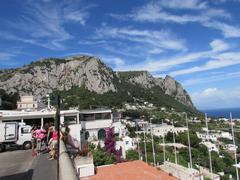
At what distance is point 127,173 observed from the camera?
20703mm

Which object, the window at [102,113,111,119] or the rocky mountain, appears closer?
the window at [102,113,111,119]

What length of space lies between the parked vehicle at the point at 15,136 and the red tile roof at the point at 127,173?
492cm

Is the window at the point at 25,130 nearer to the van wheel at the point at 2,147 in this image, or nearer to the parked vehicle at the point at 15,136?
the parked vehicle at the point at 15,136

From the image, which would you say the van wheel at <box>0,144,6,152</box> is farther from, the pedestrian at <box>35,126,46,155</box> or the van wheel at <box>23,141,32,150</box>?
the pedestrian at <box>35,126,46,155</box>

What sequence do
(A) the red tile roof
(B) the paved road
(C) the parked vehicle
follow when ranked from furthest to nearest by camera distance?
(A) the red tile roof < (C) the parked vehicle < (B) the paved road

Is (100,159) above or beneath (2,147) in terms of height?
beneath

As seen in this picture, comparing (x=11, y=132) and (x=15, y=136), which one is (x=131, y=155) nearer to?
(x=15, y=136)

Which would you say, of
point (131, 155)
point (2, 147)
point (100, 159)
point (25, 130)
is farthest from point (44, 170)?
point (131, 155)

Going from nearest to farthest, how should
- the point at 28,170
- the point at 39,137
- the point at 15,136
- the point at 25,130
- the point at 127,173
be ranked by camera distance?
the point at 28,170, the point at 39,137, the point at 15,136, the point at 25,130, the point at 127,173

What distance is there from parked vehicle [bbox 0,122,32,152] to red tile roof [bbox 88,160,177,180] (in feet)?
16.1

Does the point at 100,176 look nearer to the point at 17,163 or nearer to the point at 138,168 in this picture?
the point at 138,168

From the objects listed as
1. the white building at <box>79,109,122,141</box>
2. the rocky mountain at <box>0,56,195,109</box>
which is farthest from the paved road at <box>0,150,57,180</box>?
the rocky mountain at <box>0,56,195,109</box>

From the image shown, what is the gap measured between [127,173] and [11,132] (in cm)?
948

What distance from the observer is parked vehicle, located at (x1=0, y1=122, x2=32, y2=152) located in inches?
657
